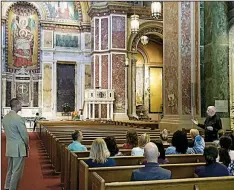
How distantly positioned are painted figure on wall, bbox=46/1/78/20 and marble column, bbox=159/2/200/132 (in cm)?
1389

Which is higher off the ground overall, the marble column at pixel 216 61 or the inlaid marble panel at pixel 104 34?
the inlaid marble panel at pixel 104 34

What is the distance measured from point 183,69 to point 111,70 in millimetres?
9106

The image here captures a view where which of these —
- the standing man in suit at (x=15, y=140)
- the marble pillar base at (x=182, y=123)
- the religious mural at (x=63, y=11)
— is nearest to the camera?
the standing man in suit at (x=15, y=140)

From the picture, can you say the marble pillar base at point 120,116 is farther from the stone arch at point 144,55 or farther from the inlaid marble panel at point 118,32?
the stone arch at point 144,55

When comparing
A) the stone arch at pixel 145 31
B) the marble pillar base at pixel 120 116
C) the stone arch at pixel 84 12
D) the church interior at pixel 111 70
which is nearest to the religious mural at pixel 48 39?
the church interior at pixel 111 70

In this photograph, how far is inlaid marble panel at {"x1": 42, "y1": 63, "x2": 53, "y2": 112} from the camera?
2327cm

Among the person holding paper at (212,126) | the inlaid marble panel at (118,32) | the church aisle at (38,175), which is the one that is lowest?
the church aisle at (38,175)

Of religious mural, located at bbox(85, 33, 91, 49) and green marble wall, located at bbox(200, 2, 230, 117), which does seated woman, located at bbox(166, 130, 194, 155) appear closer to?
green marble wall, located at bbox(200, 2, 230, 117)

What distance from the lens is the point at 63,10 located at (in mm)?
24328

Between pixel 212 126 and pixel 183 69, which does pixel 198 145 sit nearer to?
pixel 212 126

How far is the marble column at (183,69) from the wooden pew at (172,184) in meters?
7.84

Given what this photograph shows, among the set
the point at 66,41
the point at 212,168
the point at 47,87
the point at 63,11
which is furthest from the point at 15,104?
the point at 63,11

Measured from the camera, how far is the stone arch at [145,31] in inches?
810

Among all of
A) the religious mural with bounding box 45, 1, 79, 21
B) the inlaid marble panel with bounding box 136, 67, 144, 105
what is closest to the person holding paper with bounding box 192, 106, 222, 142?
the inlaid marble panel with bounding box 136, 67, 144, 105
